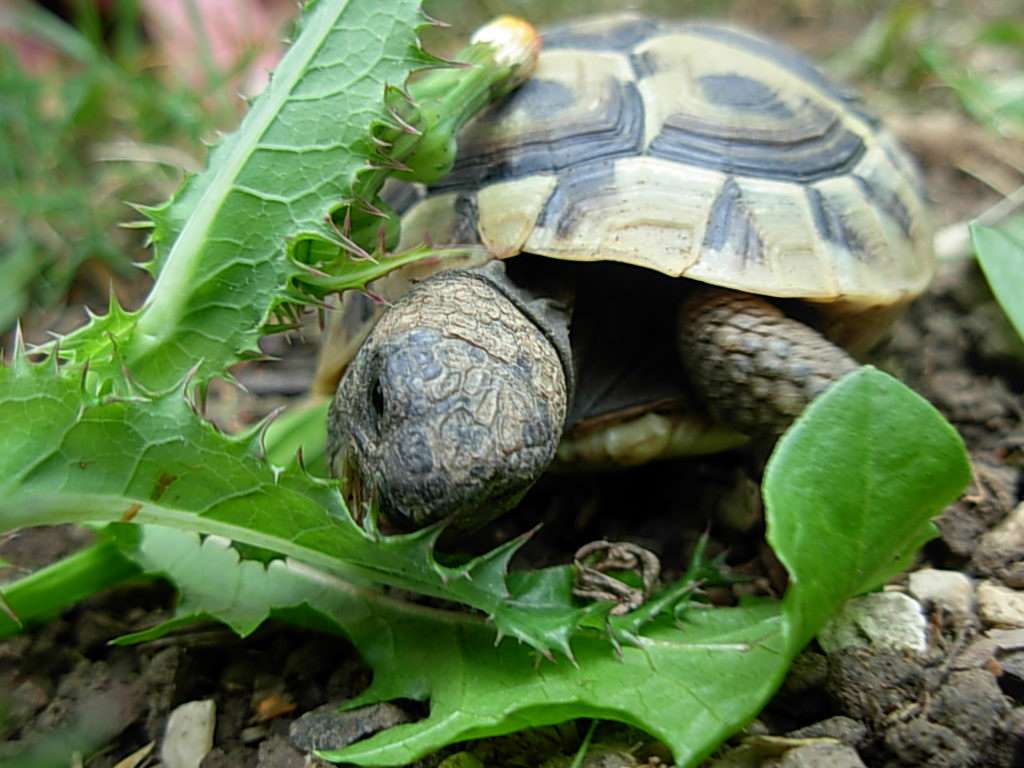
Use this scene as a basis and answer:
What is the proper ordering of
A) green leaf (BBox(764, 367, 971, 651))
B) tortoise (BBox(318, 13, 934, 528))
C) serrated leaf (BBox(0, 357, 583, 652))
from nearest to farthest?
green leaf (BBox(764, 367, 971, 651)) < serrated leaf (BBox(0, 357, 583, 652)) < tortoise (BBox(318, 13, 934, 528))

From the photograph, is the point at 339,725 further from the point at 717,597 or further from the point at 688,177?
the point at 688,177

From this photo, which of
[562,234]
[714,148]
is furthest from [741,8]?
[562,234]

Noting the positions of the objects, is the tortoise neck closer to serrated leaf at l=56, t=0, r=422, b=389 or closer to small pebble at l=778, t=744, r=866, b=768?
serrated leaf at l=56, t=0, r=422, b=389

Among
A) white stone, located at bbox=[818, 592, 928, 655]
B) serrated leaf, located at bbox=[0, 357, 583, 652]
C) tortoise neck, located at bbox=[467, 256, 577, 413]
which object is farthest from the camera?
tortoise neck, located at bbox=[467, 256, 577, 413]

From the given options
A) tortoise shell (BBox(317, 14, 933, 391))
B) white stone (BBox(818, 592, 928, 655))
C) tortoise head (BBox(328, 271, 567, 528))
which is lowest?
white stone (BBox(818, 592, 928, 655))

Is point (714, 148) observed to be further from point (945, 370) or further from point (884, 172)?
point (945, 370)

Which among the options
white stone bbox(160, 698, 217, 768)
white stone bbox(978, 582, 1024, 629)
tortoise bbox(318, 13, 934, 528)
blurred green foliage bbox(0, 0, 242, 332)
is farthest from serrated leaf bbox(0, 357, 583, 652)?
blurred green foliage bbox(0, 0, 242, 332)

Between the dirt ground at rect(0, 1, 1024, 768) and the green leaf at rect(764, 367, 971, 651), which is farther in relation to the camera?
the dirt ground at rect(0, 1, 1024, 768)
